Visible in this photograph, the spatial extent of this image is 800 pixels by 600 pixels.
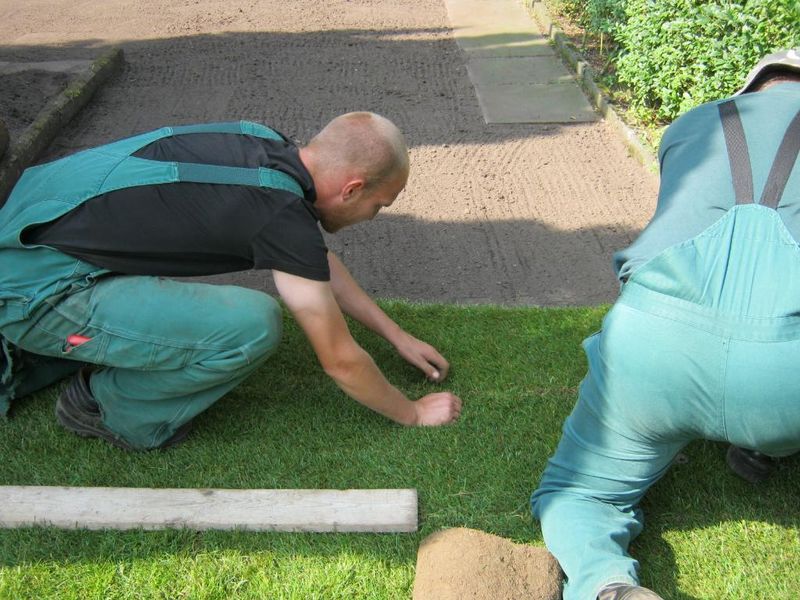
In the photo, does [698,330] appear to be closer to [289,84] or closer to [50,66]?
[289,84]

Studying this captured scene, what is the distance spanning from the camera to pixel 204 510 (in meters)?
2.79

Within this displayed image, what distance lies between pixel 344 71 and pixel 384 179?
502 cm

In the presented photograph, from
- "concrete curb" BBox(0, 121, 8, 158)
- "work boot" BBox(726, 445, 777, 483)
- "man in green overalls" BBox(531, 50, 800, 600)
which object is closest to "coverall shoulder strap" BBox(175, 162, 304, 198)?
"man in green overalls" BBox(531, 50, 800, 600)

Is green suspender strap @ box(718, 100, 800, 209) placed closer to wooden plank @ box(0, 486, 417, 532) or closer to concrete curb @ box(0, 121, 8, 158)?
wooden plank @ box(0, 486, 417, 532)

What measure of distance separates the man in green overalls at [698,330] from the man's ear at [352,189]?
900mm

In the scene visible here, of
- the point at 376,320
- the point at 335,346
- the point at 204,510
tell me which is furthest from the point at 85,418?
the point at 376,320

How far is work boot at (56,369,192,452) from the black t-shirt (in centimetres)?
60

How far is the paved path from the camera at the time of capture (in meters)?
4.61

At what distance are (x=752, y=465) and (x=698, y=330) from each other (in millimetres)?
1019

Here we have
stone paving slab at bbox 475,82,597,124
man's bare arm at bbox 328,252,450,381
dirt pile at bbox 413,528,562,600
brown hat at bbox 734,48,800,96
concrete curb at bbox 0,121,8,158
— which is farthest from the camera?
stone paving slab at bbox 475,82,597,124

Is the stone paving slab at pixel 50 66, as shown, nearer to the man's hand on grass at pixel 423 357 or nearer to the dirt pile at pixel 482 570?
the man's hand on grass at pixel 423 357

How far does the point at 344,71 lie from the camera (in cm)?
754

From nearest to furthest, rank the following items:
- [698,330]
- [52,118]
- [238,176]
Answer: [698,330] < [238,176] < [52,118]

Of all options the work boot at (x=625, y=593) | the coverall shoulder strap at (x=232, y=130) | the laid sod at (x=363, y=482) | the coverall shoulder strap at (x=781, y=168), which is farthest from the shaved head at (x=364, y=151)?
the work boot at (x=625, y=593)
